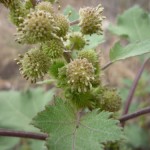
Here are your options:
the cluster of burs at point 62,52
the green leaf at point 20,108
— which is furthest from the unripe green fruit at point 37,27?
the green leaf at point 20,108

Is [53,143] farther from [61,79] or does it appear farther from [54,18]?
[54,18]

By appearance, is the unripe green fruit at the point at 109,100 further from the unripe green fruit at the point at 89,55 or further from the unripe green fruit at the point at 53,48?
the unripe green fruit at the point at 53,48

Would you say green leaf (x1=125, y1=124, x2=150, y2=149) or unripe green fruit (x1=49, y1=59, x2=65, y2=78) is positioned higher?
unripe green fruit (x1=49, y1=59, x2=65, y2=78)

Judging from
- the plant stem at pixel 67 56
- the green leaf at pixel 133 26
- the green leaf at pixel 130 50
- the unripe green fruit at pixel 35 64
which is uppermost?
the green leaf at pixel 133 26

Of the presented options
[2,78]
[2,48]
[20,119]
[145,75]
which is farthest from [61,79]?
[2,48]

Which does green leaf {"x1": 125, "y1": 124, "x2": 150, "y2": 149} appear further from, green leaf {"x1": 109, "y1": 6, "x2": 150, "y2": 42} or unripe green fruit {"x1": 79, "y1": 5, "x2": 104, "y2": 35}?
unripe green fruit {"x1": 79, "y1": 5, "x2": 104, "y2": 35}

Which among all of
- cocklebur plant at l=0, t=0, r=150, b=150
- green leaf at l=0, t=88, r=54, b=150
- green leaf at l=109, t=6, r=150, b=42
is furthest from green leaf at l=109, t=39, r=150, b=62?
green leaf at l=0, t=88, r=54, b=150
